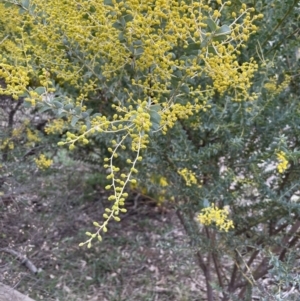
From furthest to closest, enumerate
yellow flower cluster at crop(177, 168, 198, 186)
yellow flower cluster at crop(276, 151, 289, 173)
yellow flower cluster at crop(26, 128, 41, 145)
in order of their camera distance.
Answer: yellow flower cluster at crop(26, 128, 41, 145) → yellow flower cluster at crop(177, 168, 198, 186) → yellow flower cluster at crop(276, 151, 289, 173)

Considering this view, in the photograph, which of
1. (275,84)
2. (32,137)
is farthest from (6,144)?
(275,84)

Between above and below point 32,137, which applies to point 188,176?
above

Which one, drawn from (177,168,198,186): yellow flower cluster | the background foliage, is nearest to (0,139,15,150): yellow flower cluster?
the background foliage

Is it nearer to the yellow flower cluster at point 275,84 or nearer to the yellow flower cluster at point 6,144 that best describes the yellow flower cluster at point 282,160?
the yellow flower cluster at point 275,84

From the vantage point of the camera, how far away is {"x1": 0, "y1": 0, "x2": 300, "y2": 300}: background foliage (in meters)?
1.49

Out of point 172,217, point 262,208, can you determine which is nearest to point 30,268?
point 172,217

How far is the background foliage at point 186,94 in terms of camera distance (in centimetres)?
149

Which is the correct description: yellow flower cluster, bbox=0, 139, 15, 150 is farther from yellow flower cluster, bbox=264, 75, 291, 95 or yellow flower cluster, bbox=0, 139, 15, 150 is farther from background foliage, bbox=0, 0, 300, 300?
yellow flower cluster, bbox=264, 75, 291, 95

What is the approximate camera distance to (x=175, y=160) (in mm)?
2141

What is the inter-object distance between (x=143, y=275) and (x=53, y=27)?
82.7 inches

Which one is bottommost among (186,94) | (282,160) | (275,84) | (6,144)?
(6,144)

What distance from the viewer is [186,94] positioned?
66.5 inches

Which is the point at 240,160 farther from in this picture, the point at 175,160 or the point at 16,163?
the point at 16,163

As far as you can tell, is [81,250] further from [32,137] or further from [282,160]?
[282,160]
